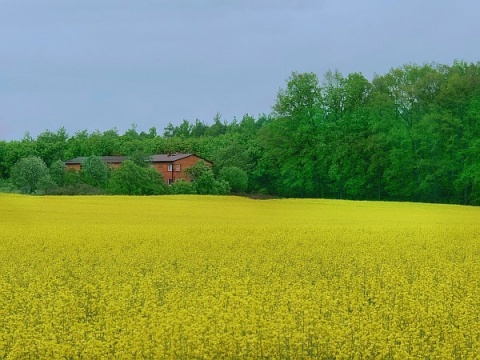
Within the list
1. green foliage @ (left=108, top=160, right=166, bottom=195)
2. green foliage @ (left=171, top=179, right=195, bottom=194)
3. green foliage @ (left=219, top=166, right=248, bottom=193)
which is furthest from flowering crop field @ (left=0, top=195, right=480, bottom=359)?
green foliage @ (left=219, top=166, right=248, bottom=193)

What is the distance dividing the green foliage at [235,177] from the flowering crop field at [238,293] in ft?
140

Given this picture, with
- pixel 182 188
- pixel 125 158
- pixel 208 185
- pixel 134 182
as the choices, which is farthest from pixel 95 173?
pixel 125 158

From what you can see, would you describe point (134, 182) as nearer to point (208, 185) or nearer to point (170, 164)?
point (208, 185)

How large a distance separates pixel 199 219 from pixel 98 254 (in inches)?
685

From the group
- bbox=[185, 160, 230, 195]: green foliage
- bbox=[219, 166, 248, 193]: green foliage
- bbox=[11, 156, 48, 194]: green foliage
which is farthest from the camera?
bbox=[219, 166, 248, 193]: green foliage

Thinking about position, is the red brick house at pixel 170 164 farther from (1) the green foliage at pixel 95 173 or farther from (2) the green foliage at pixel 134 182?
(2) the green foliage at pixel 134 182

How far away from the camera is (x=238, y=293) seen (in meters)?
12.4

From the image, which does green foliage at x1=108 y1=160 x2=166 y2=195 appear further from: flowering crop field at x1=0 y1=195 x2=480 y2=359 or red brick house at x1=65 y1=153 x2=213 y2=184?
flowering crop field at x1=0 y1=195 x2=480 y2=359

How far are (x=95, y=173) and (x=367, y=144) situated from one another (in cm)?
2534

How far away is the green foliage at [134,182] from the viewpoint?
55875 millimetres

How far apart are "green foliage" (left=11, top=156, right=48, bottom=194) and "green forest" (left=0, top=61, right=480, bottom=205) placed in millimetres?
577

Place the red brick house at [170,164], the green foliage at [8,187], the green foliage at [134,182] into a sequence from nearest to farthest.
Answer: the green foliage at [134,182] < the green foliage at [8,187] < the red brick house at [170,164]

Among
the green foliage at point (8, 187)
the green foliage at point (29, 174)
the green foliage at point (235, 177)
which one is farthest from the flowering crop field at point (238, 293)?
the green foliage at point (8, 187)

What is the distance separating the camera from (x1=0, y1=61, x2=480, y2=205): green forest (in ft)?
212
